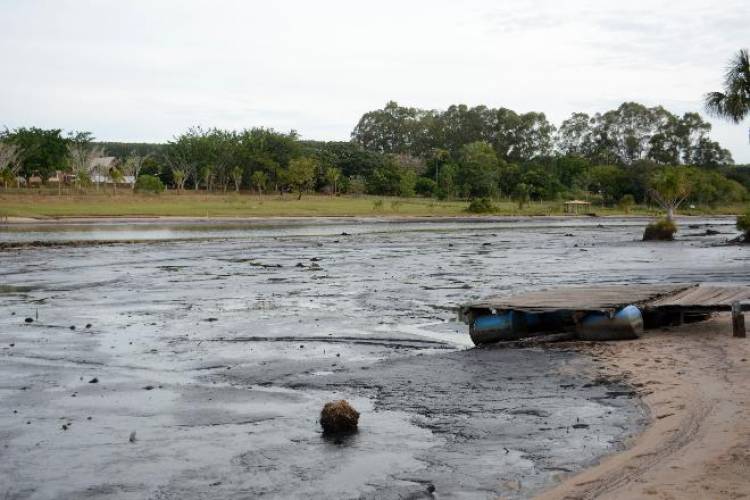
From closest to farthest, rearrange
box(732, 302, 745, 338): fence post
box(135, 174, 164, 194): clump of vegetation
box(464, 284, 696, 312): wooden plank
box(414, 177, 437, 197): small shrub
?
box(732, 302, 745, 338): fence post, box(464, 284, 696, 312): wooden plank, box(135, 174, 164, 194): clump of vegetation, box(414, 177, 437, 197): small shrub

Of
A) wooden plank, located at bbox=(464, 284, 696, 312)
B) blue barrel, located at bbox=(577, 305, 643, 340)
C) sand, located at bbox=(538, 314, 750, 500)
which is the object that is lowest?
sand, located at bbox=(538, 314, 750, 500)

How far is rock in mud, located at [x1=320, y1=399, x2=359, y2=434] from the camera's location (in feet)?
32.3

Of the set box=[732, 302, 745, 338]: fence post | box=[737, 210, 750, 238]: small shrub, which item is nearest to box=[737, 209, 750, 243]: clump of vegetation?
box=[737, 210, 750, 238]: small shrub

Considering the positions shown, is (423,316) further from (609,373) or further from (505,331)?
(609,373)

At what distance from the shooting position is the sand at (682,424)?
7508mm

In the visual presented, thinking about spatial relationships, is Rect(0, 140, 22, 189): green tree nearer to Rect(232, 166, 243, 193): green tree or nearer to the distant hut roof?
the distant hut roof

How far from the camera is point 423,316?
19484mm

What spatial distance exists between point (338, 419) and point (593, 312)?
6.64m

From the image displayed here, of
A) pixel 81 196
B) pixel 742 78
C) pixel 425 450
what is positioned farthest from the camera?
pixel 81 196

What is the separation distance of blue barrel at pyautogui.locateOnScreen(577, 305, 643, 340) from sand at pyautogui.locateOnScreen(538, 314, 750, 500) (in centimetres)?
25

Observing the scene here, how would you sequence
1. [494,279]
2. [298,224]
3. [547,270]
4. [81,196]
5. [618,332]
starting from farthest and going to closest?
[81,196], [298,224], [547,270], [494,279], [618,332]

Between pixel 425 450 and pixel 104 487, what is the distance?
3266 mm

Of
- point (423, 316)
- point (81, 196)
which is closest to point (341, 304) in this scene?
point (423, 316)

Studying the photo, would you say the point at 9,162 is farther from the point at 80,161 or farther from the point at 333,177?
the point at 333,177
